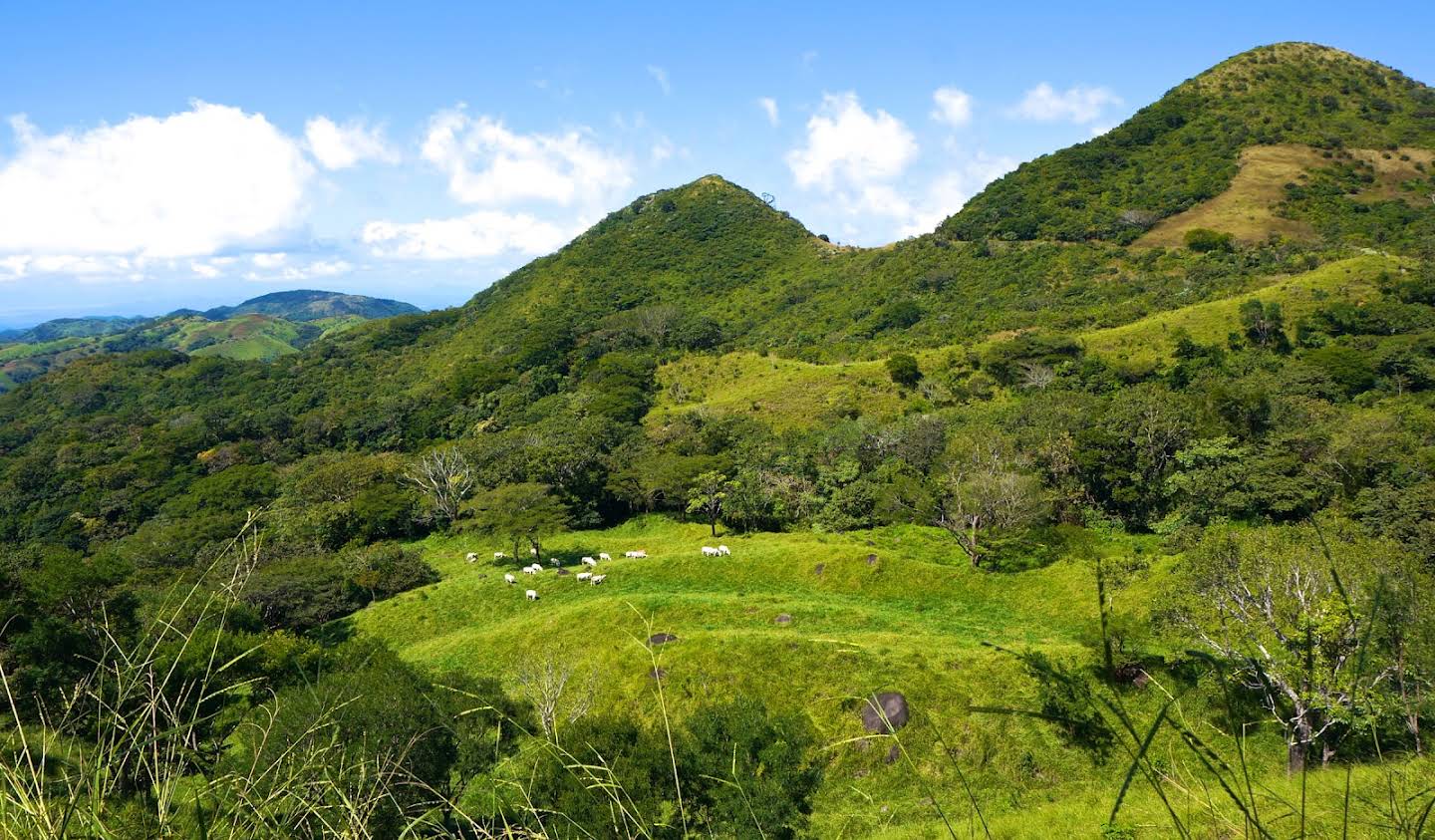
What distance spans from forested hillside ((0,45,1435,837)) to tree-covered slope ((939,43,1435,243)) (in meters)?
0.78

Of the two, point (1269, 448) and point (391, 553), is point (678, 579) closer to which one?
point (391, 553)

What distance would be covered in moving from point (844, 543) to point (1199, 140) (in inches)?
4139

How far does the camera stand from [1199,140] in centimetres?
9988

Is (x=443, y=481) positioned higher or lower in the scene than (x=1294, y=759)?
lower

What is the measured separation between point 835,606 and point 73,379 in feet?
489

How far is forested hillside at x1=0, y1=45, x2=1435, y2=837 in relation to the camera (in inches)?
280

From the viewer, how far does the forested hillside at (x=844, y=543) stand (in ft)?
23.4

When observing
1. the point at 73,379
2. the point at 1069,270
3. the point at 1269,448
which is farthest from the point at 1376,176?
the point at 73,379

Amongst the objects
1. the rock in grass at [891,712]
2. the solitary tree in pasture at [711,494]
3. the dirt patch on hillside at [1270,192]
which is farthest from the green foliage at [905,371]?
the rock in grass at [891,712]

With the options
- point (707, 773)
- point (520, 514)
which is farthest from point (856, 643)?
point (520, 514)

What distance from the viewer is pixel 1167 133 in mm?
106438

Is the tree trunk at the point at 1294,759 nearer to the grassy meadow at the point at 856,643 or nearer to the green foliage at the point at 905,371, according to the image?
the grassy meadow at the point at 856,643

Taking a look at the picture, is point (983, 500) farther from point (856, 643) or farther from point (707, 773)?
point (707, 773)

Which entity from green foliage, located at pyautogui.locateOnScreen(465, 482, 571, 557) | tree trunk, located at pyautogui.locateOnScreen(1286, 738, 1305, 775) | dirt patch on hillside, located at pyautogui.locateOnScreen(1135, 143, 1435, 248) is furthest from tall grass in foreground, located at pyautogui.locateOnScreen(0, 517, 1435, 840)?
dirt patch on hillside, located at pyautogui.locateOnScreen(1135, 143, 1435, 248)
